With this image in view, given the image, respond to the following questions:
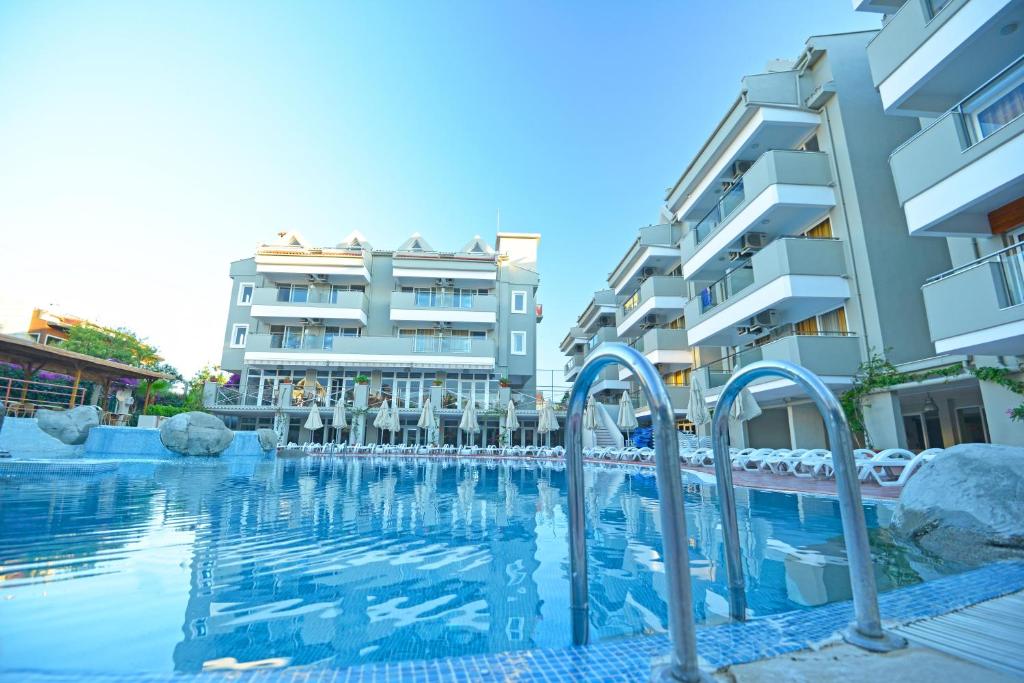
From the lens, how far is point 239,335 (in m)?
33.3

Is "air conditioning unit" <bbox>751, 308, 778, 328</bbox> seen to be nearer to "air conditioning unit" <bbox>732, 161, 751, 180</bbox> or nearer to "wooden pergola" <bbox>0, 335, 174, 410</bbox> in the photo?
"air conditioning unit" <bbox>732, 161, 751, 180</bbox>

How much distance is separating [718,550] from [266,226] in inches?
1567

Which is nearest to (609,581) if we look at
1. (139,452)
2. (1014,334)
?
(1014,334)

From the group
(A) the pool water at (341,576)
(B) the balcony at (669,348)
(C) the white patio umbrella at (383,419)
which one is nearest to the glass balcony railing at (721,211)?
(B) the balcony at (669,348)

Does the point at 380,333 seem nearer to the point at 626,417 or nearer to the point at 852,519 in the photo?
the point at 626,417

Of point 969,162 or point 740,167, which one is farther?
point 740,167

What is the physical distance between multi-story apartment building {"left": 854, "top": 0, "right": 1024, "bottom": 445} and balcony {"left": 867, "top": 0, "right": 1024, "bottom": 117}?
0.8 inches

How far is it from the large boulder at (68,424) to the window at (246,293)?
16.8 meters

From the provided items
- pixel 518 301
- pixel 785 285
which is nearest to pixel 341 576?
pixel 785 285

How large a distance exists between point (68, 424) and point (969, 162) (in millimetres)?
28260

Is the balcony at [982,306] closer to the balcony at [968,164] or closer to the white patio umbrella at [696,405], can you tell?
the balcony at [968,164]

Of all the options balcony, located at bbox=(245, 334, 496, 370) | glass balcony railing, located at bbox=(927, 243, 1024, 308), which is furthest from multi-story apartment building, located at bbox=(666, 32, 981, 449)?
balcony, located at bbox=(245, 334, 496, 370)

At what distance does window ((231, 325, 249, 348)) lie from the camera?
3297 cm

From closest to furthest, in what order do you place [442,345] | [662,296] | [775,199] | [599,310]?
[775,199] → [662,296] → [442,345] → [599,310]
